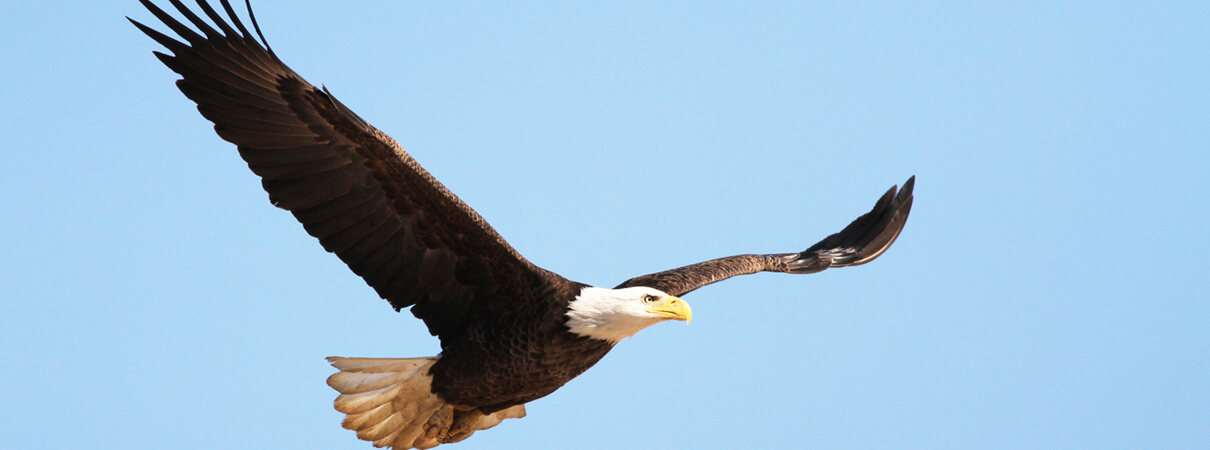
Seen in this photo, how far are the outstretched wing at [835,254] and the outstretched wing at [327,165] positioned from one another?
4.64ft

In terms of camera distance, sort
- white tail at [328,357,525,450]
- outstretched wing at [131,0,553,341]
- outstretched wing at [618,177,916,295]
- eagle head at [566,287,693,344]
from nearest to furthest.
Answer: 1. outstretched wing at [131,0,553,341]
2. eagle head at [566,287,693,344]
3. white tail at [328,357,525,450]
4. outstretched wing at [618,177,916,295]

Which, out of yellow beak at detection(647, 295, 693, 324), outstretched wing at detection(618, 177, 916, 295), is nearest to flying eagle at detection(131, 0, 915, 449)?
yellow beak at detection(647, 295, 693, 324)

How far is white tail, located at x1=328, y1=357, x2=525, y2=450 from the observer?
7.45 meters

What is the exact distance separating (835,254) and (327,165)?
4183 mm

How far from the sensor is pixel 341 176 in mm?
6887

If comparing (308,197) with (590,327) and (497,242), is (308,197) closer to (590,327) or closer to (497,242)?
(497,242)

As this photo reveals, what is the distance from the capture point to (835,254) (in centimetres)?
954

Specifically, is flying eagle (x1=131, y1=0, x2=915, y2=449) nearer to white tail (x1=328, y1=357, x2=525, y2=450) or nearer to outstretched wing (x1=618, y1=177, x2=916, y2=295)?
white tail (x1=328, y1=357, x2=525, y2=450)

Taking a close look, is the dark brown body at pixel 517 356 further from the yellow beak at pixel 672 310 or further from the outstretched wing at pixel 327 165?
the yellow beak at pixel 672 310

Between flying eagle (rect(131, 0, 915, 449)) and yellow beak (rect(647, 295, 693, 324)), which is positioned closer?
flying eagle (rect(131, 0, 915, 449))

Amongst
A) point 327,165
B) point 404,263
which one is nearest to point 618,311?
point 404,263

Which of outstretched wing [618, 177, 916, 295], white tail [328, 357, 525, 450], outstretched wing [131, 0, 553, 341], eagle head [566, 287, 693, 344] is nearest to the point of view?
outstretched wing [131, 0, 553, 341]

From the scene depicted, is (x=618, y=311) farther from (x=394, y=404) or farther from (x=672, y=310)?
(x=394, y=404)

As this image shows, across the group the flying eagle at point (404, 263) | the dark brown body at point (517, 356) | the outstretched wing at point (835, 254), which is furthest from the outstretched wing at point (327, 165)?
the outstretched wing at point (835, 254)
